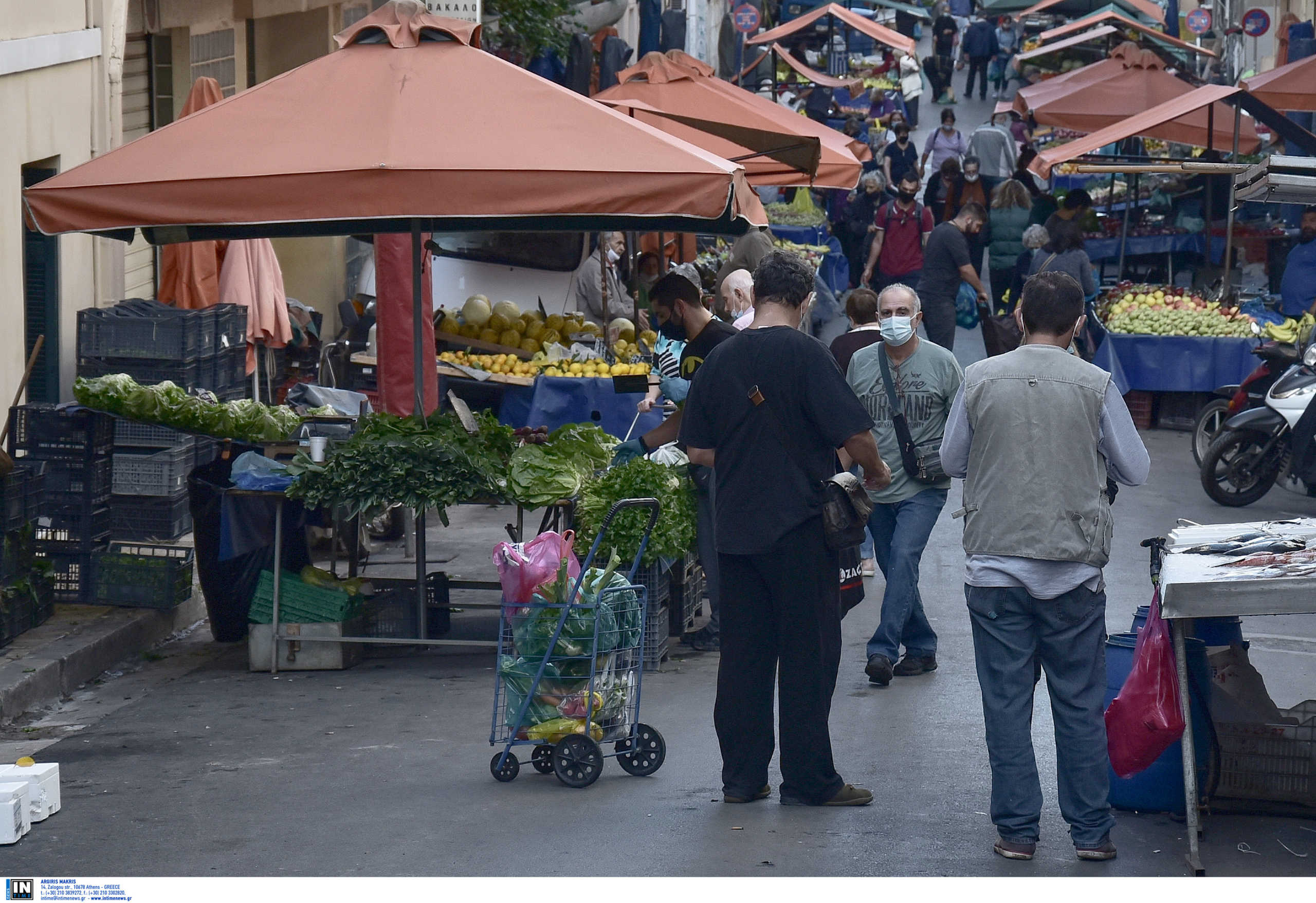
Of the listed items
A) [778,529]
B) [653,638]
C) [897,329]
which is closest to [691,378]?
[897,329]

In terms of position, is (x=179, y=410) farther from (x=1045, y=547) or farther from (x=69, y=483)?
(x=1045, y=547)

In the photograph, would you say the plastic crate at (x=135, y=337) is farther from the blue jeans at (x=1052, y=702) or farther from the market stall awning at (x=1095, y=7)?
the market stall awning at (x=1095, y=7)

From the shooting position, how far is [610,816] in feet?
18.3

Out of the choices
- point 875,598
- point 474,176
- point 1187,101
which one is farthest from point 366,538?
point 1187,101

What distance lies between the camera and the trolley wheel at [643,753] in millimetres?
6082

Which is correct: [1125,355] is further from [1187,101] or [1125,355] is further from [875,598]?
[875,598]

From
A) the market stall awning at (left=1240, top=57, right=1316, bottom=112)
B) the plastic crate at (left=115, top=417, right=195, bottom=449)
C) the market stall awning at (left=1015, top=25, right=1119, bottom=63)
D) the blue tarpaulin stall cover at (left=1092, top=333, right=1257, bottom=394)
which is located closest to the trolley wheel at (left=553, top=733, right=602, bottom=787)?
the plastic crate at (left=115, top=417, right=195, bottom=449)

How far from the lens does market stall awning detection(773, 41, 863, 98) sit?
3255cm

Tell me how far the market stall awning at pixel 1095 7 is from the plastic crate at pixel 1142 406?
74.9 feet

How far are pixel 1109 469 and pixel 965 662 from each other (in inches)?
110

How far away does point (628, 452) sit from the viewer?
7926mm

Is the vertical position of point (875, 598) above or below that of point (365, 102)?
below

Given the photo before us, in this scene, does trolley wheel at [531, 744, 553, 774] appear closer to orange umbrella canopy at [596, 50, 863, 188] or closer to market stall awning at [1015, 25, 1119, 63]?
orange umbrella canopy at [596, 50, 863, 188]

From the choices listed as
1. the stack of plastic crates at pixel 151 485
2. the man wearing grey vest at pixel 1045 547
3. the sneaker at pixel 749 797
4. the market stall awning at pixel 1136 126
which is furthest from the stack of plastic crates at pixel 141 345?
the market stall awning at pixel 1136 126
